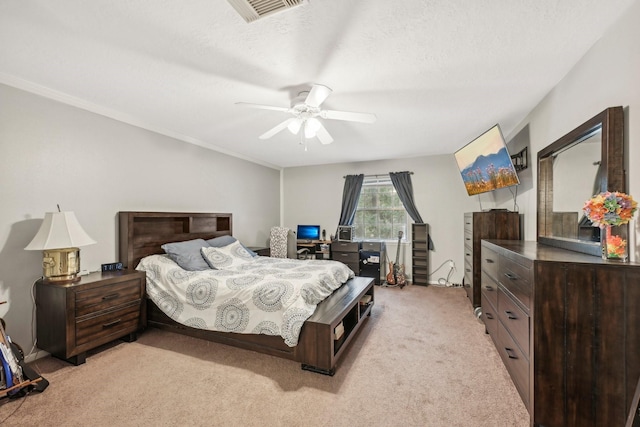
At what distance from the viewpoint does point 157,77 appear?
89.3 inches

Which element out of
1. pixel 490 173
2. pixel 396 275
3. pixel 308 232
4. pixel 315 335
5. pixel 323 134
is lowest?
pixel 396 275

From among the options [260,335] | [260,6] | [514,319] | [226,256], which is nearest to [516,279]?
[514,319]

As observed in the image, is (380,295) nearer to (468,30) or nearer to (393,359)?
(393,359)

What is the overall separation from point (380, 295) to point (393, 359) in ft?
6.50

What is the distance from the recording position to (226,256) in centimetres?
352

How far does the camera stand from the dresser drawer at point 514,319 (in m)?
1.67

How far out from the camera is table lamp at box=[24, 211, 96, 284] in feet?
7.46

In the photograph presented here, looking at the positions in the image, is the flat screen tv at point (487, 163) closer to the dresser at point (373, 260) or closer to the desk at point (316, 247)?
the dresser at point (373, 260)

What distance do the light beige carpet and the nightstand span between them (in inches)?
6.3

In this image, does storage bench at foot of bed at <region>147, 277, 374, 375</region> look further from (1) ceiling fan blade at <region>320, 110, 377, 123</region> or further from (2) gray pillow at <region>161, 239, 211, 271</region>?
(1) ceiling fan blade at <region>320, 110, 377, 123</region>

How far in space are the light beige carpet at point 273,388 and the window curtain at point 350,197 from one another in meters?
2.99

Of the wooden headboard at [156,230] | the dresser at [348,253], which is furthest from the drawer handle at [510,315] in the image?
the wooden headboard at [156,230]

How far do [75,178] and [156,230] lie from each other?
101 cm

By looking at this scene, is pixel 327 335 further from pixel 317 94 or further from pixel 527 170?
pixel 527 170
